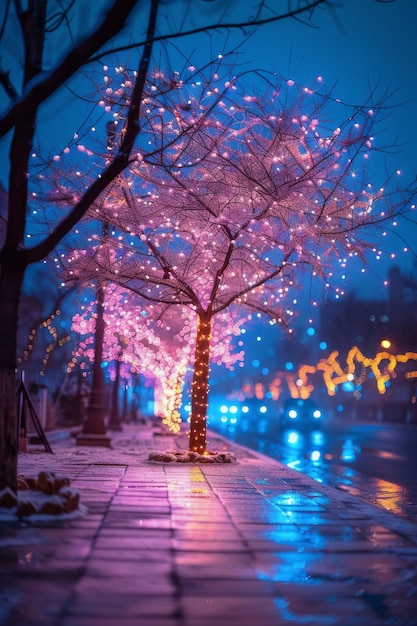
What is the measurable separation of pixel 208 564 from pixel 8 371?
3169mm

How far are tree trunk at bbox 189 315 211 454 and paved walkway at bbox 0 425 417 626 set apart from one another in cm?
668

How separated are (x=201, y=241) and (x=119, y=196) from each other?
1.99 meters

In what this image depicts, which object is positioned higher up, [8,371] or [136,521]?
[8,371]

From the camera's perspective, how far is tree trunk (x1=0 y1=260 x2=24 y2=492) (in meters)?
7.93

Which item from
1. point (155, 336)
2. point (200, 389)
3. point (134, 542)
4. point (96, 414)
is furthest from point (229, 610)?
point (155, 336)

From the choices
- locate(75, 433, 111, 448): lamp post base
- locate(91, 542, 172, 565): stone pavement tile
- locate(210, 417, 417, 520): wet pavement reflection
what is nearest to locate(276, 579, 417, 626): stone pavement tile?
locate(91, 542, 172, 565): stone pavement tile

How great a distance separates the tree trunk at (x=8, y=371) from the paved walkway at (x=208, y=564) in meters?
0.72

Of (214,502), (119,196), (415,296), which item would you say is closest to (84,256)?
(119,196)

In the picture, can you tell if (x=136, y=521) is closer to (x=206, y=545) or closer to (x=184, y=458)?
(x=206, y=545)

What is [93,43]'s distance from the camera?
815cm

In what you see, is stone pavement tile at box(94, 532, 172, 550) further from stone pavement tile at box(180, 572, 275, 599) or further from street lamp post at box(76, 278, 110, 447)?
street lamp post at box(76, 278, 110, 447)

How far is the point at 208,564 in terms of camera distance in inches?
245

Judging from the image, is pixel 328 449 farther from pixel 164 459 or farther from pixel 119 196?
pixel 119 196

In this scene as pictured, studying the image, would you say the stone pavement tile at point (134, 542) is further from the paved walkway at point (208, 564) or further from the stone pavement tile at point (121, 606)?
the stone pavement tile at point (121, 606)
